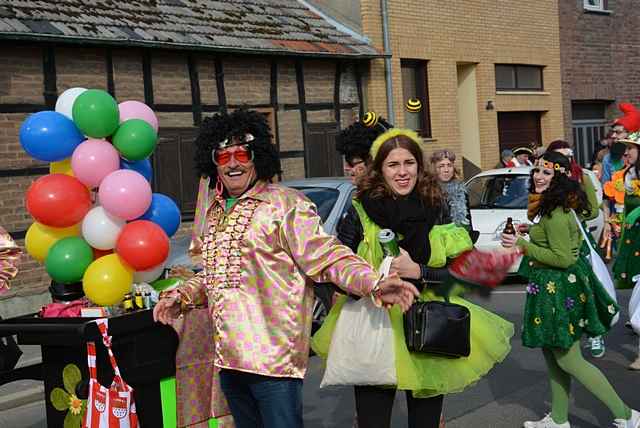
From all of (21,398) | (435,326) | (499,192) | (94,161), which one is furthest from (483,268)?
(499,192)

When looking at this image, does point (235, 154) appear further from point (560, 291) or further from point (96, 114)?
point (560, 291)

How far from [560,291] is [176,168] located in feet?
29.2

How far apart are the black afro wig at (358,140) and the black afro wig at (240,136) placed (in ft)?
4.54

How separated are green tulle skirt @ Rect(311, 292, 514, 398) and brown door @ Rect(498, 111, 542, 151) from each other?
16930 millimetres

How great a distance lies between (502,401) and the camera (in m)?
6.55

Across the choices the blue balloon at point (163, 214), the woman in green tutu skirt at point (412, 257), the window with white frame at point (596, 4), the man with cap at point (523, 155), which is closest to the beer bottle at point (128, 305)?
the blue balloon at point (163, 214)

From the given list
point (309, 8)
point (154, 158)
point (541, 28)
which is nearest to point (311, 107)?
point (309, 8)

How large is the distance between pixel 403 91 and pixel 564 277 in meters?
12.7

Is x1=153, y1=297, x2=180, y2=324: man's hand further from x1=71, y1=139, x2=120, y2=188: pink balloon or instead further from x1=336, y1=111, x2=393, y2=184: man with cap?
x1=336, y1=111, x2=393, y2=184: man with cap

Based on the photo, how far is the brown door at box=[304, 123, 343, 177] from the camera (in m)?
16.0

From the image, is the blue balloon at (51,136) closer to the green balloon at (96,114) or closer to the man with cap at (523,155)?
the green balloon at (96,114)

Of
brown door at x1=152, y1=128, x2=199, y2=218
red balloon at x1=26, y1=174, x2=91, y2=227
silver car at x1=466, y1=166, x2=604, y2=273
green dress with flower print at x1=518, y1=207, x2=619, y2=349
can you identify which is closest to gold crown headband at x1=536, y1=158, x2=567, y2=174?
green dress with flower print at x1=518, y1=207, x2=619, y2=349

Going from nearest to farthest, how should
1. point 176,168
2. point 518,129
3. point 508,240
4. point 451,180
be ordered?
1. point 508,240
2. point 451,180
3. point 176,168
4. point 518,129

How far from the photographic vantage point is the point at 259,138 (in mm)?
3916
